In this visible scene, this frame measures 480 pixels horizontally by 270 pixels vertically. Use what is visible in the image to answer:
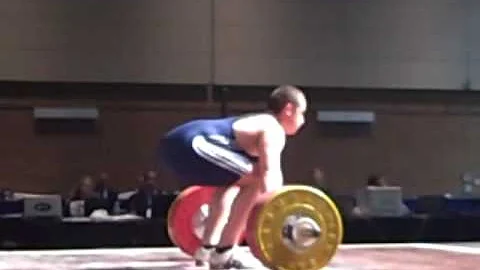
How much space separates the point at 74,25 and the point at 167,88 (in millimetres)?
1857

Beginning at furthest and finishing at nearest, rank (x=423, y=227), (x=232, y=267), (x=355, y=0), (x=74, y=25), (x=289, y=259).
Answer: (x=355, y=0)
(x=74, y=25)
(x=423, y=227)
(x=232, y=267)
(x=289, y=259)

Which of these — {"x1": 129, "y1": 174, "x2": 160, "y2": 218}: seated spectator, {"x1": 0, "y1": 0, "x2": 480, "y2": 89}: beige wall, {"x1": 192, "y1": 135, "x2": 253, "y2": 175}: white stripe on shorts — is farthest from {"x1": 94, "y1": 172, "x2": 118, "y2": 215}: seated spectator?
{"x1": 192, "y1": 135, "x2": 253, "y2": 175}: white stripe on shorts

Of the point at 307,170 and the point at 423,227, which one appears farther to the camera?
the point at 307,170

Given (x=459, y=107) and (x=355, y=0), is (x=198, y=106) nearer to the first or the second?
(x=355, y=0)

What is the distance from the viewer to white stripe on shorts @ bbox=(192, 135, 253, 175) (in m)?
5.55

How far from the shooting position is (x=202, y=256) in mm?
5895

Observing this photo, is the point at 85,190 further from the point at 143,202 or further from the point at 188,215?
the point at 188,215

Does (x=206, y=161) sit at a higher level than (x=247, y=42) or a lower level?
higher

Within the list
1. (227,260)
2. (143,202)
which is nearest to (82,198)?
(143,202)

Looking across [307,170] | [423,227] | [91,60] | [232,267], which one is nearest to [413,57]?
[307,170]

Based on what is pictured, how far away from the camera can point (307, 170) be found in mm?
18734

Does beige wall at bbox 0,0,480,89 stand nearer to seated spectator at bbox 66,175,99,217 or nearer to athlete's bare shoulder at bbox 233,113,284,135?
seated spectator at bbox 66,175,99,217

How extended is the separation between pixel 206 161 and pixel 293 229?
615 mm

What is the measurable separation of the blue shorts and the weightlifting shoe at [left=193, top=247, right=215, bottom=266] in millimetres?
378
